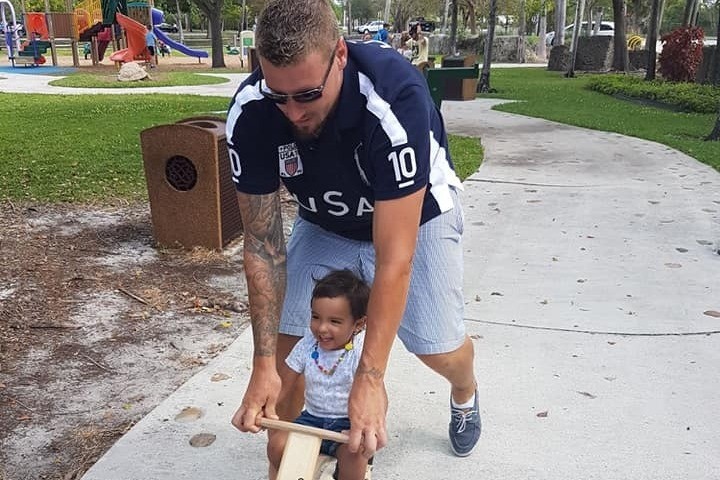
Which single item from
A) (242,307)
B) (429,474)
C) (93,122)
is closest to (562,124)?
(93,122)

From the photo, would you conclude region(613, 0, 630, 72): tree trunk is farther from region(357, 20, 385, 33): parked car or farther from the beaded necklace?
the beaded necklace

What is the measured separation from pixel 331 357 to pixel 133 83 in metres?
17.1

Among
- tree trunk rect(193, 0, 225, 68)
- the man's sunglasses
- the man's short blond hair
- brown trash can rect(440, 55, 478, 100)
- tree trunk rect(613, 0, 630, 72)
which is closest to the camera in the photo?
the man's short blond hair

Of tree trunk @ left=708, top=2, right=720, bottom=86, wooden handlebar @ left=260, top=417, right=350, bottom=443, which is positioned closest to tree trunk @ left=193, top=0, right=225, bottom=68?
tree trunk @ left=708, top=2, right=720, bottom=86

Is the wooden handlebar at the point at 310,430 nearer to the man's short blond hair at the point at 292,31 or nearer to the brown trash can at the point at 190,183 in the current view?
the man's short blond hair at the point at 292,31

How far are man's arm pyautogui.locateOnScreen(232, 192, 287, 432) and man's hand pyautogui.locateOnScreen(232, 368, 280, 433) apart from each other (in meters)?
0.03

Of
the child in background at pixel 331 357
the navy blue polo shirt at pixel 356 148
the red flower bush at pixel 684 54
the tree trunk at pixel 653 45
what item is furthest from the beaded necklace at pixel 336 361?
the red flower bush at pixel 684 54

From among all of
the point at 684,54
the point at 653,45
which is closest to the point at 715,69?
the point at 684,54

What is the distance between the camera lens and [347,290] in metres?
2.16

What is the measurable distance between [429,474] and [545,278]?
7.13 ft

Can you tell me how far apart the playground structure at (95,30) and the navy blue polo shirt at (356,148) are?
21927 millimetres

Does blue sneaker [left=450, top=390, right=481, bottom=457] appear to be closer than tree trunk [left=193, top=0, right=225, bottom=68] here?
Yes

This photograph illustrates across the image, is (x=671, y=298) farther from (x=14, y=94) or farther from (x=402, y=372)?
(x=14, y=94)

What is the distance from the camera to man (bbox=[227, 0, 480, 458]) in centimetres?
174
